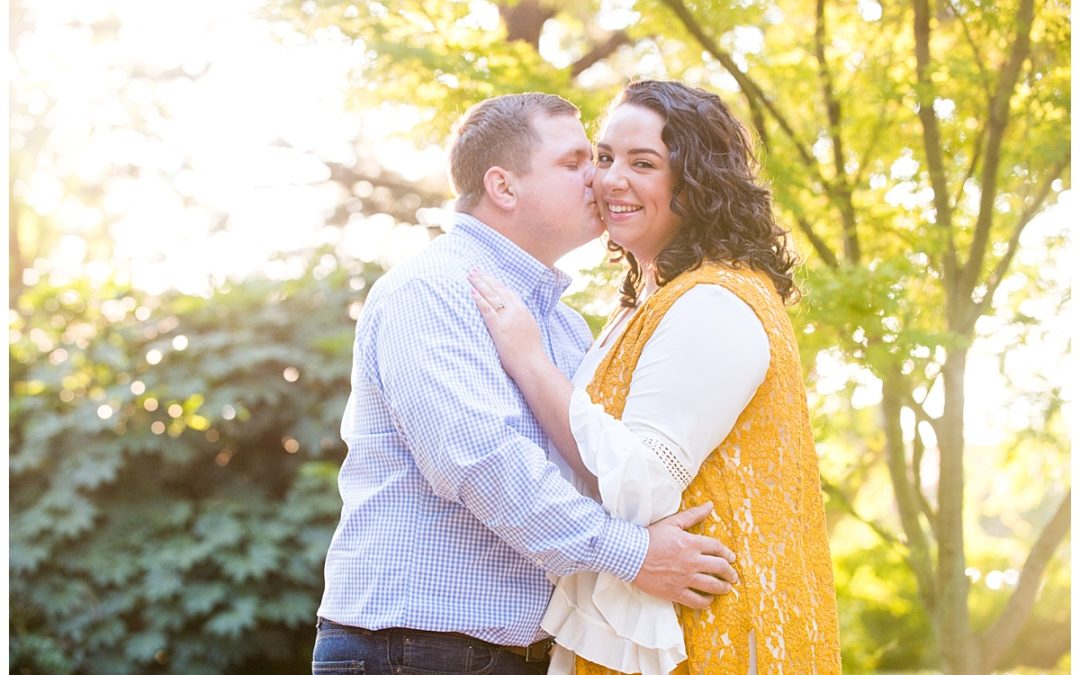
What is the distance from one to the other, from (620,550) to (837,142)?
8.42 feet

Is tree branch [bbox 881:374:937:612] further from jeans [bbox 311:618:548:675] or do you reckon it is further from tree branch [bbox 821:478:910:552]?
jeans [bbox 311:618:548:675]

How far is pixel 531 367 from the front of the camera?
2.06 meters

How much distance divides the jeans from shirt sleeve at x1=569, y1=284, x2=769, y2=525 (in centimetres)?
37

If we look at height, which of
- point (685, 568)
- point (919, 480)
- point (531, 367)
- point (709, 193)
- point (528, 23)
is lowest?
point (685, 568)

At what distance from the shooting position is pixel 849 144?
4.16 metres

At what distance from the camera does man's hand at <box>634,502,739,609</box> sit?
75.4 inches

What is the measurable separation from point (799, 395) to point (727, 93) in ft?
8.47

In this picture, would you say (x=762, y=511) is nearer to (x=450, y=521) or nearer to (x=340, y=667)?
(x=450, y=521)

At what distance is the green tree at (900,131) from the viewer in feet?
12.3

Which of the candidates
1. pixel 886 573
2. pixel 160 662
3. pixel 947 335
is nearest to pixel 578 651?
pixel 947 335

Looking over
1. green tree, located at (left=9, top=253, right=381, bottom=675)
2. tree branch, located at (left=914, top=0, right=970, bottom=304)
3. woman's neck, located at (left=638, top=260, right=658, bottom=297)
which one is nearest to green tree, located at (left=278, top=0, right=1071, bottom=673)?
tree branch, located at (left=914, top=0, right=970, bottom=304)

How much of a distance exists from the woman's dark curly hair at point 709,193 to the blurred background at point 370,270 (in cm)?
38

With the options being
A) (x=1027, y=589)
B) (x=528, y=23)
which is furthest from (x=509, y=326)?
(x=528, y=23)

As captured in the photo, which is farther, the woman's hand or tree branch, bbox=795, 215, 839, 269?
tree branch, bbox=795, 215, 839, 269
